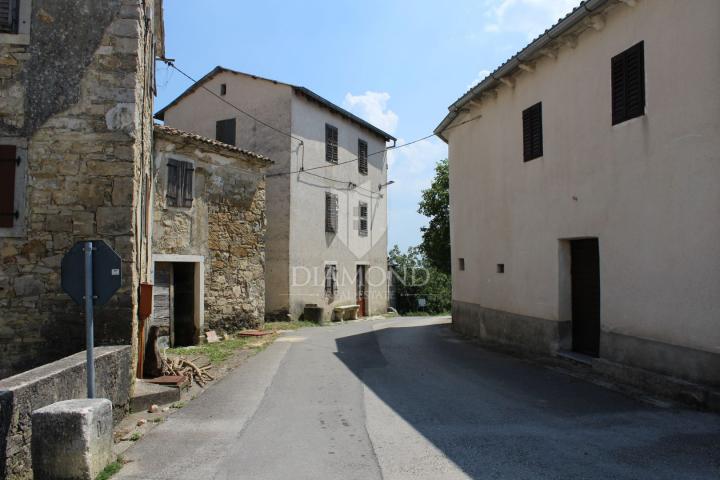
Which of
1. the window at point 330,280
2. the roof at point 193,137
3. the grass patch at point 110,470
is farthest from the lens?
the window at point 330,280

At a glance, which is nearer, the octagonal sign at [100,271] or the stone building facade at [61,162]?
the octagonal sign at [100,271]

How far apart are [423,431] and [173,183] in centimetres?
914

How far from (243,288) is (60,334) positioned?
7.95 metres

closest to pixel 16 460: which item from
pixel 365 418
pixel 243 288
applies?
pixel 365 418

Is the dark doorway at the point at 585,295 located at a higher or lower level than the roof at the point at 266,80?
lower

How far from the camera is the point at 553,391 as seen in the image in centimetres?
755

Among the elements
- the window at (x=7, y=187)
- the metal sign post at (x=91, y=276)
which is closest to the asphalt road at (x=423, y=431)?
the metal sign post at (x=91, y=276)

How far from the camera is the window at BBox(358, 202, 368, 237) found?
76.3ft

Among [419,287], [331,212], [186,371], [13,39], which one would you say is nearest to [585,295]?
[186,371]

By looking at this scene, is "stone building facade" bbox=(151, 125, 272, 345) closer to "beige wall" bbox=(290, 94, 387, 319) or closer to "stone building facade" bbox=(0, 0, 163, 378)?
"beige wall" bbox=(290, 94, 387, 319)

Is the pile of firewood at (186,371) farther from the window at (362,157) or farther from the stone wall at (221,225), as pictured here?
the window at (362,157)

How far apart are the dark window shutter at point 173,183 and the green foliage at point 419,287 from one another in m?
16.1

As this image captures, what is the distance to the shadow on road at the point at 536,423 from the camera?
4613 millimetres

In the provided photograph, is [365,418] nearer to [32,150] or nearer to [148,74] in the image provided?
[32,150]
